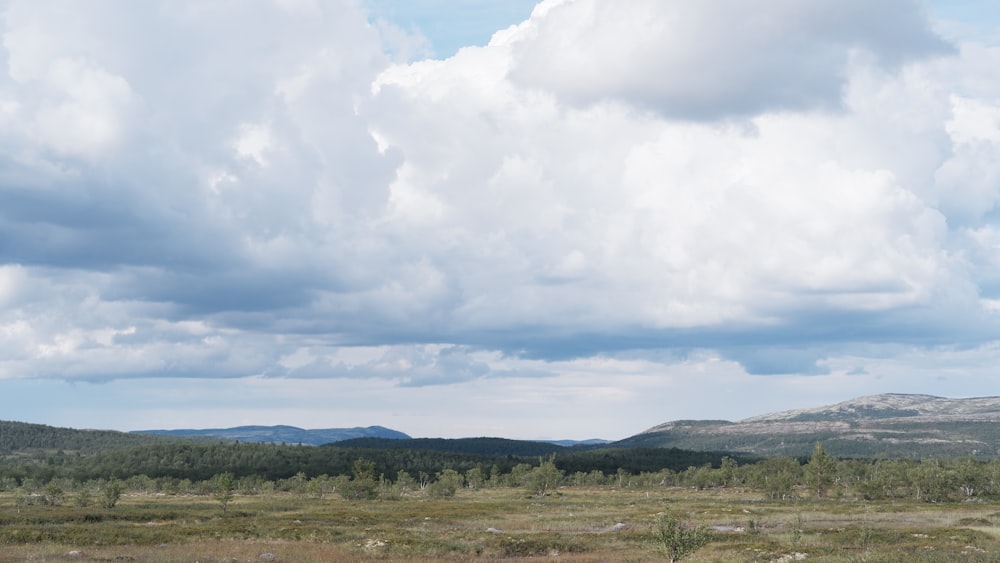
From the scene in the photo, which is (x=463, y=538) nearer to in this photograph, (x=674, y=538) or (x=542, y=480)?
(x=674, y=538)

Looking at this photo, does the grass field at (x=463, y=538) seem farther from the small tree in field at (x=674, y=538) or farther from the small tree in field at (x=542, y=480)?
the small tree in field at (x=542, y=480)

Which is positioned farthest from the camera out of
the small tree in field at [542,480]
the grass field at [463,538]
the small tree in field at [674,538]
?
the small tree in field at [542,480]

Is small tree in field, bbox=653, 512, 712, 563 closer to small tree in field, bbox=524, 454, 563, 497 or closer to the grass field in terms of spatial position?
the grass field

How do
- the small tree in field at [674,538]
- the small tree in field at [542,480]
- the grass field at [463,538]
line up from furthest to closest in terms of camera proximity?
the small tree in field at [542,480]
the grass field at [463,538]
the small tree in field at [674,538]

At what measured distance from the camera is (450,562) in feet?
168

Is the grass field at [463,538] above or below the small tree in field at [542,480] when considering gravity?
above

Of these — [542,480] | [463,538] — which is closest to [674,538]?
[463,538]

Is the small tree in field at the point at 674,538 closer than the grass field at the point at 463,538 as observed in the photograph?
Yes

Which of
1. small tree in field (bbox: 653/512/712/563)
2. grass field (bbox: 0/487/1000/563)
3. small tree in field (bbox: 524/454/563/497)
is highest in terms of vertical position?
small tree in field (bbox: 653/512/712/563)

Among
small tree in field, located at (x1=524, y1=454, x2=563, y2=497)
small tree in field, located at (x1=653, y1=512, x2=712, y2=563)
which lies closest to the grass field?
small tree in field, located at (x1=653, y1=512, x2=712, y2=563)

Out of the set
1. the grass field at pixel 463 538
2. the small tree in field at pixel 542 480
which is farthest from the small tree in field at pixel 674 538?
the small tree in field at pixel 542 480

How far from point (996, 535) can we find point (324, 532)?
57733 mm

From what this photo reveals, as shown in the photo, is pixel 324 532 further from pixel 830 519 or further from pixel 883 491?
pixel 883 491

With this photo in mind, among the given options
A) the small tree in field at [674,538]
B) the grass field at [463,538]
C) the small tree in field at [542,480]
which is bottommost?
the small tree in field at [542,480]
